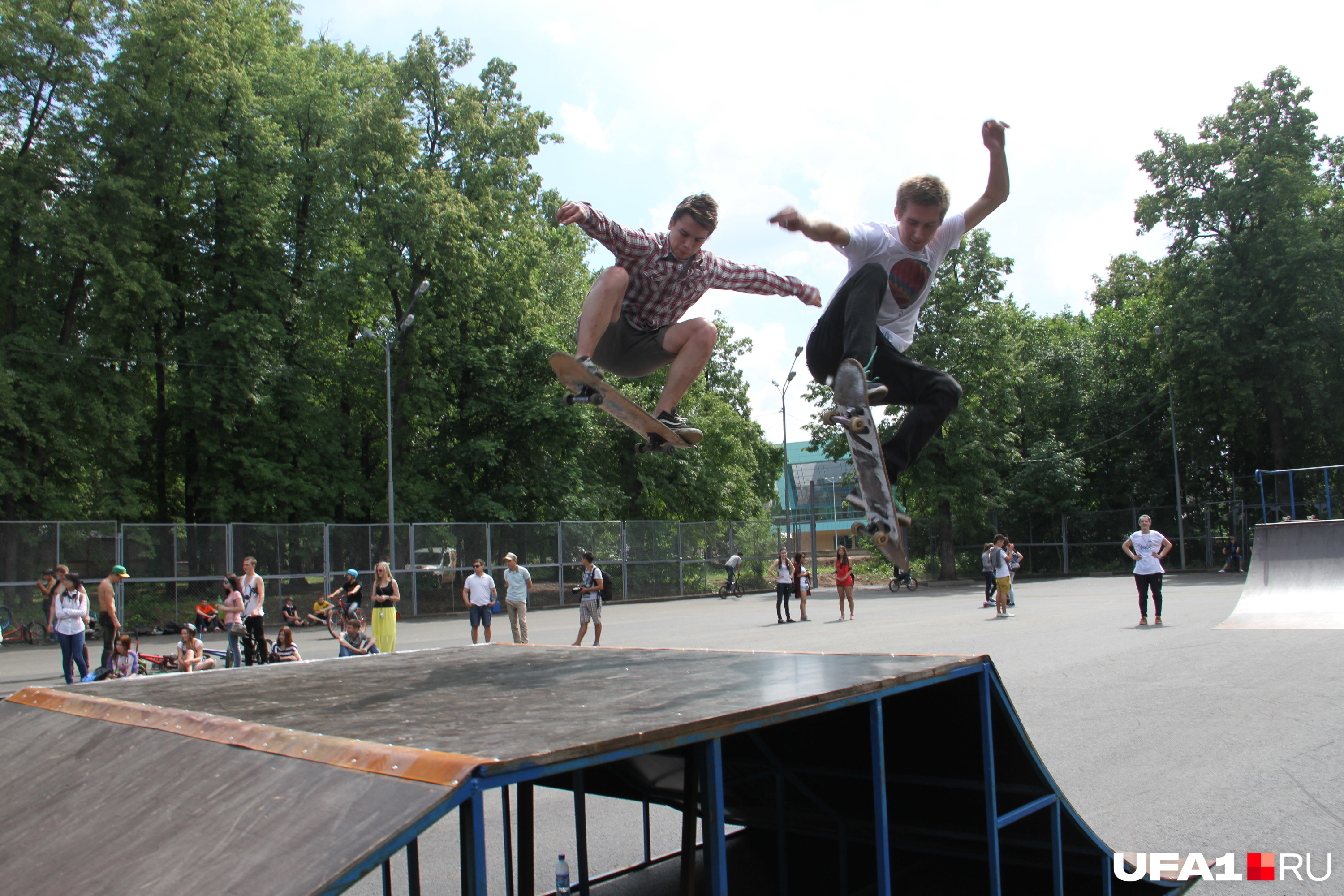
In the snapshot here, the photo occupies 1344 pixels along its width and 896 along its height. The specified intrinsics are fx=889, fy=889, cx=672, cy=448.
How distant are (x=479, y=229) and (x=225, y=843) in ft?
88.6

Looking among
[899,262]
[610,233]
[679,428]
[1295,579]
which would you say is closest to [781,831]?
[679,428]

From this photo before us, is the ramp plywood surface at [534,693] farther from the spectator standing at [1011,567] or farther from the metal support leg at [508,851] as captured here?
the spectator standing at [1011,567]

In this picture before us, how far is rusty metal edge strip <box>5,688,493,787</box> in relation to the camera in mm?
2283

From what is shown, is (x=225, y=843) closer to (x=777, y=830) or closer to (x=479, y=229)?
(x=777, y=830)

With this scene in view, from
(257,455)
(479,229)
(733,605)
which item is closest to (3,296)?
(257,455)

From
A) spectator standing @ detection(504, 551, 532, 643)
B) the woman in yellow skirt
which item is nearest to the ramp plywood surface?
the woman in yellow skirt

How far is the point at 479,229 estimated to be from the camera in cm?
2775

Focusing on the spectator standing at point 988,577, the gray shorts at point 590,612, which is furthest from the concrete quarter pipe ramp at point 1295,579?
the gray shorts at point 590,612

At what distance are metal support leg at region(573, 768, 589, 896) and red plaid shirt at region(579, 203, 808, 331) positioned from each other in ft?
9.89

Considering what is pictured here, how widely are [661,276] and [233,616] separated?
32.4ft

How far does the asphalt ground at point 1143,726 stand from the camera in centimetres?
503

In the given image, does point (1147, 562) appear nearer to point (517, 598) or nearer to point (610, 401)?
point (517, 598)

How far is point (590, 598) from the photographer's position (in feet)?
48.4

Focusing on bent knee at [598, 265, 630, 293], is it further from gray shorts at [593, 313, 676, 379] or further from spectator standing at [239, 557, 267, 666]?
spectator standing at [239, 557, 267, 666]
